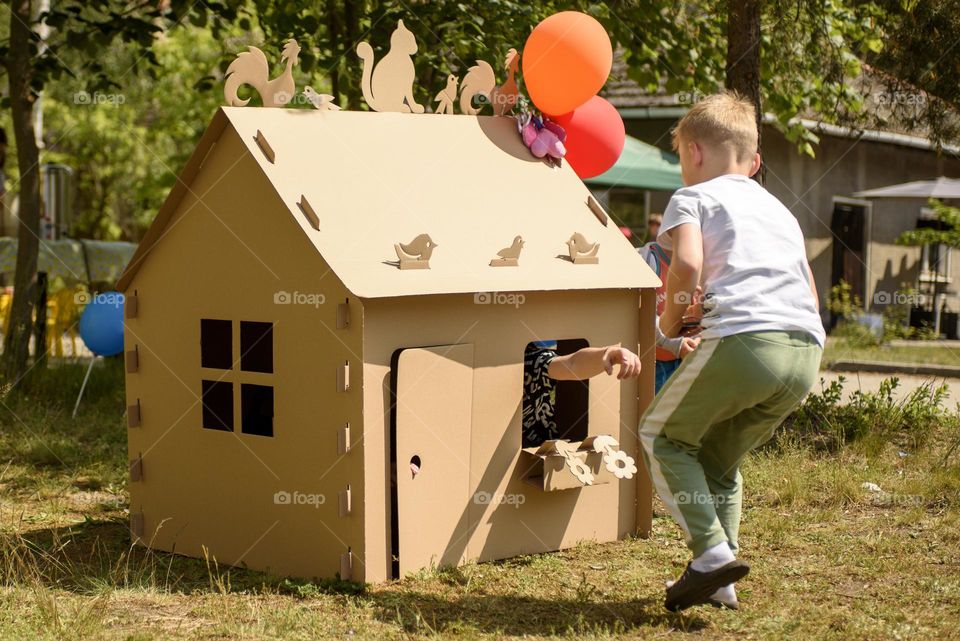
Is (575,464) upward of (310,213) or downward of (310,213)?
downward

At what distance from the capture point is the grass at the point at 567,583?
10.5 ft

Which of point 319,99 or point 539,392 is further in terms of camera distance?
point 539,392

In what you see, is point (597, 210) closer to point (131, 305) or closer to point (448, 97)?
point (448, 97)

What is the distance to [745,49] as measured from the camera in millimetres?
6309

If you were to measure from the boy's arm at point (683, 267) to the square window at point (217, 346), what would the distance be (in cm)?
170

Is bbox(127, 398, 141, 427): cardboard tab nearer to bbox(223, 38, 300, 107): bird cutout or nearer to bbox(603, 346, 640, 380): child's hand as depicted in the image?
bbox(223, 38, 300, 107): bird cutout

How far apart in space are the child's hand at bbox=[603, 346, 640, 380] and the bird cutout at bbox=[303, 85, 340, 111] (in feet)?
4.62

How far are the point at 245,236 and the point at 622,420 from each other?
161 centimetres

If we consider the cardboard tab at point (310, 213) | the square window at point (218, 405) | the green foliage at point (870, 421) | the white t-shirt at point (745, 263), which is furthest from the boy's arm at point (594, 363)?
the green foliage at point (870, 421)

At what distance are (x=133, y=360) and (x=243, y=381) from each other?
0.57 meters

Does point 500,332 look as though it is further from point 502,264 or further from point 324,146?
point 324,146

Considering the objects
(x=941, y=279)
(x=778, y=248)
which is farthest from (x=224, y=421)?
(x=941, y=279)

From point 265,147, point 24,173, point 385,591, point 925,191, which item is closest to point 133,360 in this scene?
point 265,147

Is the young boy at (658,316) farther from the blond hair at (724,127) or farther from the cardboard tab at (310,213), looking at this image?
the cardboard tab at (310,213)
